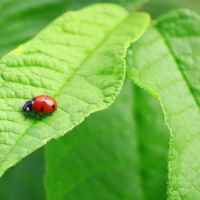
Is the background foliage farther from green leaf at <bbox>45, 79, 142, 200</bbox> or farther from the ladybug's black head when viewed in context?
the ladybug's black head

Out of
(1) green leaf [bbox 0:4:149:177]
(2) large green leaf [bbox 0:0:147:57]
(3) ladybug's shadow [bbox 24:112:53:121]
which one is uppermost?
(1) green leaf [bbox 0:4:149:177]

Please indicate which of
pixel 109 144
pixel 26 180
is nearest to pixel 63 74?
pixel 109 144

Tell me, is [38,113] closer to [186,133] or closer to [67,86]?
[67,86]

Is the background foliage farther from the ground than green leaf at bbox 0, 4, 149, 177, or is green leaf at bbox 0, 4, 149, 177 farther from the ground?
green leaf at bbox 0, 4, 149, 177

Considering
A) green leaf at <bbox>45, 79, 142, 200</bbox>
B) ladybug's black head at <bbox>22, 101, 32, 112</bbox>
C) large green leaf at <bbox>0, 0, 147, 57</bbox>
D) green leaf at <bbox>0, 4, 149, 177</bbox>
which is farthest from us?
large green leaf at <bbox>0, 0, 147, 57</bbox>

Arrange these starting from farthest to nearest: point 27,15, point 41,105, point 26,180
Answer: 1. point 26,180
2. point 27,15
3. point 41,105

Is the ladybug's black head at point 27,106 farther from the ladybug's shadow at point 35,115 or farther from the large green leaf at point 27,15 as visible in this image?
the large green leaf at point 27,15

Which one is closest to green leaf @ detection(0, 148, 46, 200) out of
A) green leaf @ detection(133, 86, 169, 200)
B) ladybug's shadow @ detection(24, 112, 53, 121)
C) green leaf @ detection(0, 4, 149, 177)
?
green leaf @ detection(133, 86, 169, 200)

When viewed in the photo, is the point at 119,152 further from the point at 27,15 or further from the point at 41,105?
the point at 27,15
